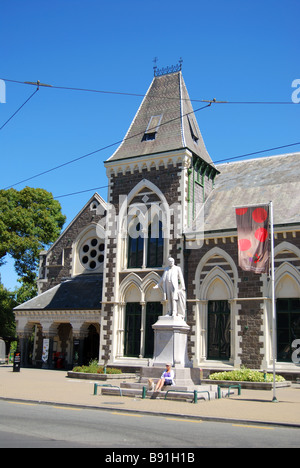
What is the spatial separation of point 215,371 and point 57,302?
1154cm

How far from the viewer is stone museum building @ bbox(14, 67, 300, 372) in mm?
24156

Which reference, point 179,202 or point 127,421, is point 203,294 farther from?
point 127,421

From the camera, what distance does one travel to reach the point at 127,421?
11148 mm

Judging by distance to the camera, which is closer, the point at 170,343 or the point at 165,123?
the point at 170,343

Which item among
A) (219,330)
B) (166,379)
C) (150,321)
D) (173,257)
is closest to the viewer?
(166,379)

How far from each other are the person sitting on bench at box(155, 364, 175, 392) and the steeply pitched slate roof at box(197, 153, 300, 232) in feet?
35.0

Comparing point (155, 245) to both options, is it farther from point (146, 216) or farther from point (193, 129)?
point (193, 129)

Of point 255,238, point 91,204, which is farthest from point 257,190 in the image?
point 91,204

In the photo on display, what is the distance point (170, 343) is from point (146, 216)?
1141 centimetres

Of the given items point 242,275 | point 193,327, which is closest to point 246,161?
point 242,275

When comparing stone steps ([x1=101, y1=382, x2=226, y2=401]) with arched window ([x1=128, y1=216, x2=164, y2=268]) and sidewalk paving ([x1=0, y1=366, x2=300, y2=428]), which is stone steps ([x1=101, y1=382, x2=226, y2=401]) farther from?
arched window ([x1=128, y1=216, x2=164, y2=268])

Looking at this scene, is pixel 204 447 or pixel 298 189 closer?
pixel 204 447

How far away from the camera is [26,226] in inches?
1682

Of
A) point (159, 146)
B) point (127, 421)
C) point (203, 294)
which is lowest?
point (127, 421)
